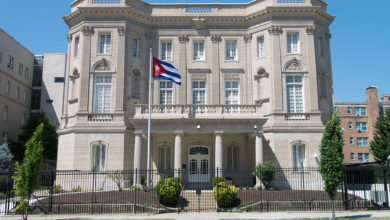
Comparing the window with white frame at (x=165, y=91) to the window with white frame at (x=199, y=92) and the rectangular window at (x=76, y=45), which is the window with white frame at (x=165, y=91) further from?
the rectangular window at (x=76, y=45)

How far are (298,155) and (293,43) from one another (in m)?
9.86

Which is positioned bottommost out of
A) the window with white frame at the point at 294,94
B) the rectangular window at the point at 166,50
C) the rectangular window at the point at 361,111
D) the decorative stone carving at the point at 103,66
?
the window with white frame at the point at 294,94

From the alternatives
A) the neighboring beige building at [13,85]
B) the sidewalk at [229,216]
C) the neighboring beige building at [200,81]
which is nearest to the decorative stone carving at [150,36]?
the neighboring beige building at [200,81]

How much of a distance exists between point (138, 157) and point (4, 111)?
86.8 ft

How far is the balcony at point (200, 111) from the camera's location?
1088 inches

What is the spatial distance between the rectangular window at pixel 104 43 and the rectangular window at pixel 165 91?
18.3 ft

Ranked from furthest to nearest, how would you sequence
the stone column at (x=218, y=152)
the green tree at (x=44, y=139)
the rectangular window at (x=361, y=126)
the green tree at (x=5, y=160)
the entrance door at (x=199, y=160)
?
the rectangular window at (x=361, y=126), the green tree at (x=44, y=139), the green tree at (x=5, y=160), the entrance door at (x=199, y=160), the stone column at (x=218, y=152)

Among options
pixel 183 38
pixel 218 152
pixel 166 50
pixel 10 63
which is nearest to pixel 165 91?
pixel 166 50

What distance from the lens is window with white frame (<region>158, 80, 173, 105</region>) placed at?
105ft

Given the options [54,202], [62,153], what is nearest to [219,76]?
[62,153]

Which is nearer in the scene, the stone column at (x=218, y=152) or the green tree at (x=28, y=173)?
the green tree at (x=28, y=173)

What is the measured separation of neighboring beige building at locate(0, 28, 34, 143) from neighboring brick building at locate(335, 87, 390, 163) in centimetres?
5135

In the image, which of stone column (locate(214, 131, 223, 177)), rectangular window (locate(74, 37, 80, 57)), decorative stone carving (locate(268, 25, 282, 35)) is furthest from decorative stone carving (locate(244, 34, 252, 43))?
rectangular window (locate(74, 37, 80, 57))

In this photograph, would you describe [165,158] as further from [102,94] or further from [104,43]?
[104,43]
